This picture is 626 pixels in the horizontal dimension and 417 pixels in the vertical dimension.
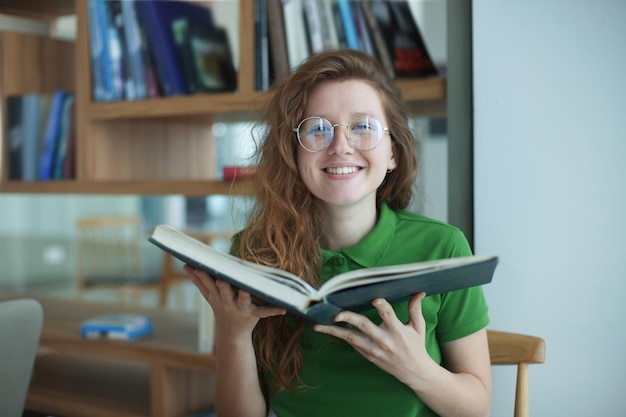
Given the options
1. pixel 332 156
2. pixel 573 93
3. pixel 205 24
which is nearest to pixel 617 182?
pixel 573 93

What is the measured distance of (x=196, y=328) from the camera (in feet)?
6.83

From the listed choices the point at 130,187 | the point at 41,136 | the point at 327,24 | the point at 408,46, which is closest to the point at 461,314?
the point at 408,46

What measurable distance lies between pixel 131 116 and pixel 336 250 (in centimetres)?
98

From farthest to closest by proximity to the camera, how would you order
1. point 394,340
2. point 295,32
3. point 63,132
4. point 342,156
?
point 63,132 → point 295,32 → point 342,156 → point 394,340

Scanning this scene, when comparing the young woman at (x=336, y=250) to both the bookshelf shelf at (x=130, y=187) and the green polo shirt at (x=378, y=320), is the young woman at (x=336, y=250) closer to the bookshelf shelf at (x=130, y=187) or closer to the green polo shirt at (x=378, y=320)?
the green polo shirt at (x=378, y=320)

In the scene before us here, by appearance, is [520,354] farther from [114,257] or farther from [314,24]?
[114,257]

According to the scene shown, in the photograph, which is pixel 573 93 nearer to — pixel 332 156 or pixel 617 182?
pixel 617 182

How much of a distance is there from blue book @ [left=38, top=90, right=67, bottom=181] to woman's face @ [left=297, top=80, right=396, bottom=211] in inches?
49.5

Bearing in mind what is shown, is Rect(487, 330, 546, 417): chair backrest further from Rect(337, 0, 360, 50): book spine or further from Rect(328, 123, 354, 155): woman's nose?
Rect(337, 0, 360, 50): book spine

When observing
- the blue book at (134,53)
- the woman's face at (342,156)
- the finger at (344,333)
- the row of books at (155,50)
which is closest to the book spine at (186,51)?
the row of books at (155,50)

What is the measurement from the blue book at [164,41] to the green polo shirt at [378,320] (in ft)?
3.02

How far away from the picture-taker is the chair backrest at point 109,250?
5.20m

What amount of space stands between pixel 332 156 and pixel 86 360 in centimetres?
161

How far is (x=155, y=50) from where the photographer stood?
6.17ft
